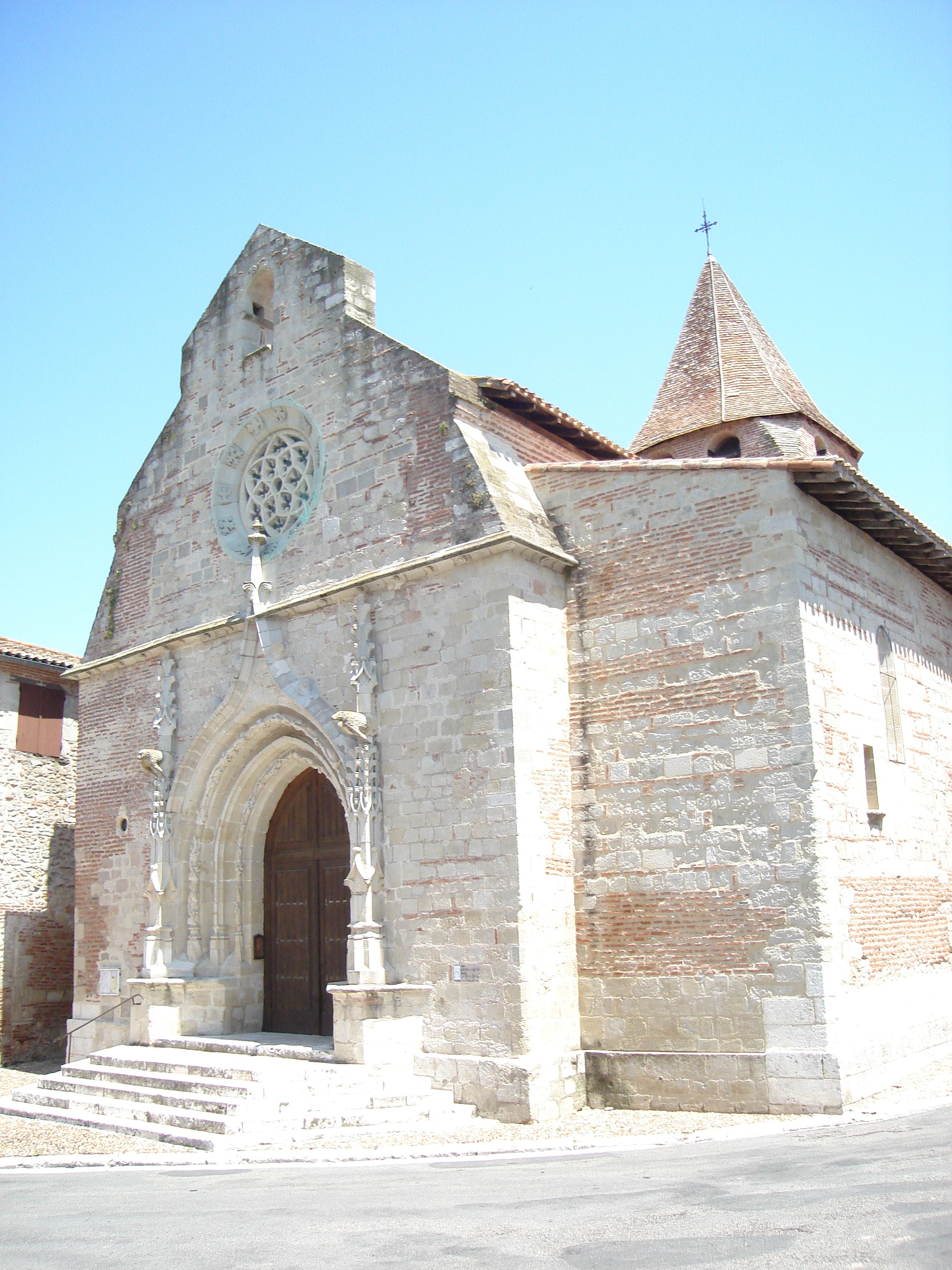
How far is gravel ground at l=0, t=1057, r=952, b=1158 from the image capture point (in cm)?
857

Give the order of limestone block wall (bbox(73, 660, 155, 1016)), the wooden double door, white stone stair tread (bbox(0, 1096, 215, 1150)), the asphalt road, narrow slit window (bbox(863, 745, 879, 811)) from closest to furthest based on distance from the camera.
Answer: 1. the asphalt road
2. white stone stair tread (bbox(0, 1096, 215, 1150))
3. narrow slit window (bbox(863, 745, 879, 811))
4. the wooden double door
5. limestone block wall (bbox(73, 660, 155, 1016))

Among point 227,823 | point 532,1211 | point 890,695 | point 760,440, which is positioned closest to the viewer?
point 532,1211

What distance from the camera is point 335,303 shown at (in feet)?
42.3

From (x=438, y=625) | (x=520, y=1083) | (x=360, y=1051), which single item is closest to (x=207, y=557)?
(x=438, y=625)

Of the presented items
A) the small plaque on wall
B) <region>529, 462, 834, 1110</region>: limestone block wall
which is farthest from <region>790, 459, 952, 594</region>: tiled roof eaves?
the small plaque on wall

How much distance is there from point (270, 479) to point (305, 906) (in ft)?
16.8

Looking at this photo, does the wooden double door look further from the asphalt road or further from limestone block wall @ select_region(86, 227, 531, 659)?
the asphalt road

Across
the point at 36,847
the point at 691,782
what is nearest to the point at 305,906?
the point at 691,782

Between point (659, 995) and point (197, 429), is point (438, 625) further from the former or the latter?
point (197, 429)

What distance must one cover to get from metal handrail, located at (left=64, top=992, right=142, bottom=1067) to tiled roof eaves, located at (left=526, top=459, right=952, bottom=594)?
7.46 metres

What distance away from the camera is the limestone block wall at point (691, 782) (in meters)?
9.27

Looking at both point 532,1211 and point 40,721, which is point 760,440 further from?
point 532,1211

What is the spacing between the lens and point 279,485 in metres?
13.2

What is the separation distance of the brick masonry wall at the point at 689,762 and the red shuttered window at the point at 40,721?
9971 mm
